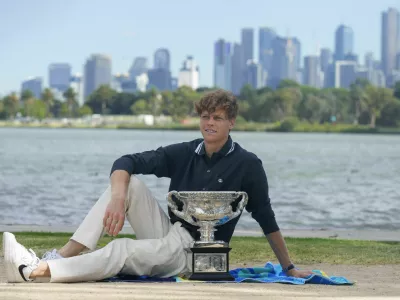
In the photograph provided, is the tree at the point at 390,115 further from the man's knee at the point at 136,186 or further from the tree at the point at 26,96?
the man's knee at the point at 136,186

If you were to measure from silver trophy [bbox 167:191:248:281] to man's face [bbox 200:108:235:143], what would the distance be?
1.29 feet

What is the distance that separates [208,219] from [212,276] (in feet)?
1.33

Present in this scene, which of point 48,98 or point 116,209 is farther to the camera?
point 48,98

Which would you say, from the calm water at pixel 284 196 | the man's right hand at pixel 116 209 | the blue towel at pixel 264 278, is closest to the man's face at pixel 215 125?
the man's right hand at pixel 116 209

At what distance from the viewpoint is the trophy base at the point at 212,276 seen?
6.85 metres

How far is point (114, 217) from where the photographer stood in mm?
6414

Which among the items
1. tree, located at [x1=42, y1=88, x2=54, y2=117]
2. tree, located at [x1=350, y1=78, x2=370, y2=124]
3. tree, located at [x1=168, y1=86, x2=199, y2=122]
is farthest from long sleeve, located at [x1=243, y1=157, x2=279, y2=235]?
tree, located at [x1=42, y1=88, x2=54, y2=117]

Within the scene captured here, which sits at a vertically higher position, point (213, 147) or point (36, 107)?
point (213, 147)

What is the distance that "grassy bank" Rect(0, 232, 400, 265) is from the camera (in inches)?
396

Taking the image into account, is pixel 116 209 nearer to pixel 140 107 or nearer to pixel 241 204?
pixel 241 204

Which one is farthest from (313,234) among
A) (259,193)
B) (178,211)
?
(178,211)

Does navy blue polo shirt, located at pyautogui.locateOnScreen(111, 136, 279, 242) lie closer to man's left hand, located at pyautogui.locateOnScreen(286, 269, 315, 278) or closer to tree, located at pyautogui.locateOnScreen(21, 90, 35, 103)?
man's left hand, located at pyautogui.locateOnScreen(286, 269, 315, 278)

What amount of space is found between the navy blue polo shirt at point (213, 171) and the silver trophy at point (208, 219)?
13 centimetres

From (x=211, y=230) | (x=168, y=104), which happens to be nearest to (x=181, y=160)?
(x=211, y=230)
